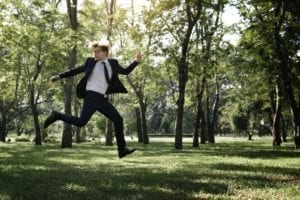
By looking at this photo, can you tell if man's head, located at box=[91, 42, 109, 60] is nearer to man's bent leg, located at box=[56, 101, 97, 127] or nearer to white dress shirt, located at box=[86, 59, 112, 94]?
white dress shirt, located at box=[86, 59, 112, 94]

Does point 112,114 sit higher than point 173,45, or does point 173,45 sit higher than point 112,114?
point 173,45

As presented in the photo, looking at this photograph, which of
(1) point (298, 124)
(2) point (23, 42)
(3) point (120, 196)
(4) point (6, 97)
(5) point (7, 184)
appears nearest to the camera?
(3) point (120, 196)

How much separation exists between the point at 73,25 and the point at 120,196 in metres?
28.9

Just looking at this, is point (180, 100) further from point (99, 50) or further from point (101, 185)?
point (99, 50)

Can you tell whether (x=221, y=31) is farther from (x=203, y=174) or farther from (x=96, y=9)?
(x=203, y=174)


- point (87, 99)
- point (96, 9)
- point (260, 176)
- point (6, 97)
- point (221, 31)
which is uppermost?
point (96, 9)

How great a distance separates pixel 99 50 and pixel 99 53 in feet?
0.20

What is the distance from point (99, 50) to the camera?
32.3 ft

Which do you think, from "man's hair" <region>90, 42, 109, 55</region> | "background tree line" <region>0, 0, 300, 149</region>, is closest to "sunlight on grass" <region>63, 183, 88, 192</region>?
"man's hair" <region>90, 42, 109, 55</region>

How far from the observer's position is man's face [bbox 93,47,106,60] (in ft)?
32.3

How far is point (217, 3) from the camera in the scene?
35.2 meters

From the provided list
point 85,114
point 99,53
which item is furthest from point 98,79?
point 85,114

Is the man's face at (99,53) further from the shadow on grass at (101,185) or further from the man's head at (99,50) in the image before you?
the shadow on grass at (101,185)

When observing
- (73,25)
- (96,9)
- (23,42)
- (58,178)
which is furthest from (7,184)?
(96,9)
